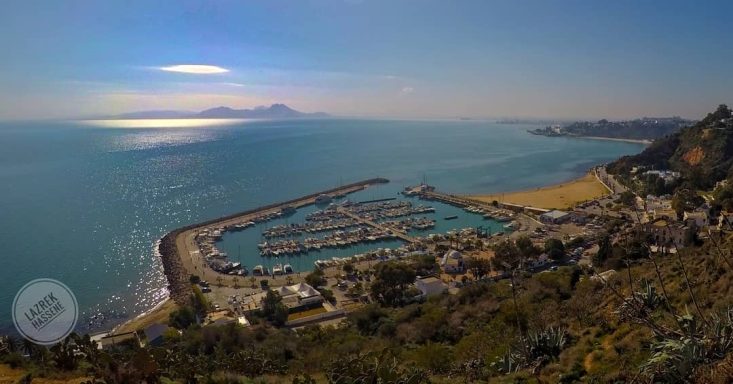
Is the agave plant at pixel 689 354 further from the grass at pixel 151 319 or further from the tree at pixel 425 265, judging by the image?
the tree at pixel 425 265

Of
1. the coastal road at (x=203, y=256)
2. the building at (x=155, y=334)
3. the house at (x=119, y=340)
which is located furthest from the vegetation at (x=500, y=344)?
the coastal road at (x=203, y=256)

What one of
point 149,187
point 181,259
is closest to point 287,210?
point 181,259

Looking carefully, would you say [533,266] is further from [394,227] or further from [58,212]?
[58,212]

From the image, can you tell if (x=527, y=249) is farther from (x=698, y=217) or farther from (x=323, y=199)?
(x=323, y=199)

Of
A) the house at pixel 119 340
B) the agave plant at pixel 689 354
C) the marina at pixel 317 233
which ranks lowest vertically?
the marina at pixel 317 233

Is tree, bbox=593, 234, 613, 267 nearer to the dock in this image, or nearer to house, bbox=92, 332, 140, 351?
the dock

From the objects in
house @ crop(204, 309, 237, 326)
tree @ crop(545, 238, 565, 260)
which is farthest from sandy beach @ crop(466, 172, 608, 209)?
house @ crop(204, 309, 237, 326)

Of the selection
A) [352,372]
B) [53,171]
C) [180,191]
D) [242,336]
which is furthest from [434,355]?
[53,171]
